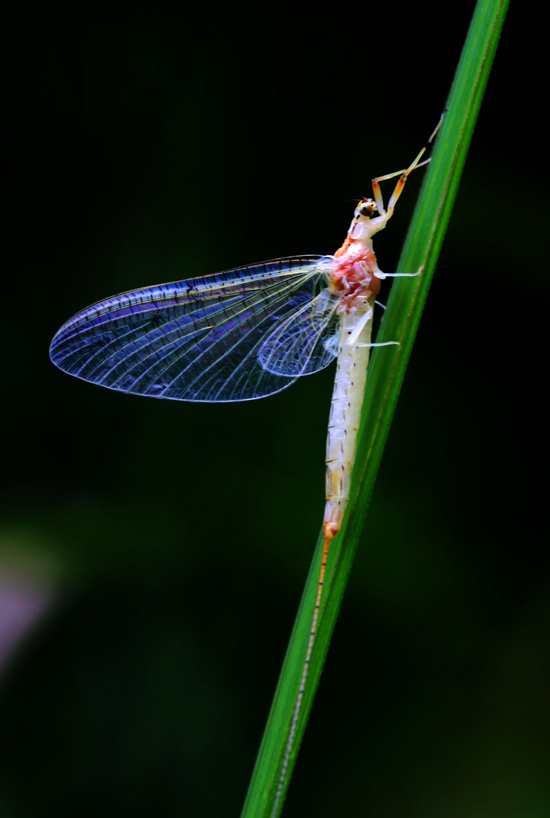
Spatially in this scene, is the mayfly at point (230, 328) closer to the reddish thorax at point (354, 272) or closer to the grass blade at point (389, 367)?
the reddish thorax at point (354, 272)

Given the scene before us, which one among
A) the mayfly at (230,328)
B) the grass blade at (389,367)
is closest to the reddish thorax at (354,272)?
the mayfly at (230,328)

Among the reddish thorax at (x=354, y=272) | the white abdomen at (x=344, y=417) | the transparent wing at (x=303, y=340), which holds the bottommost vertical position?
the white abdomen at (x=344, y=417)

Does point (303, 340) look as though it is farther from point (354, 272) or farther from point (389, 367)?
point (389, 367)

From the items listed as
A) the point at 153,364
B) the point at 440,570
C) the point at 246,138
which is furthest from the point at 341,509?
the point at 246,138

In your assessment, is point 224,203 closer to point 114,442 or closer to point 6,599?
point 114,442

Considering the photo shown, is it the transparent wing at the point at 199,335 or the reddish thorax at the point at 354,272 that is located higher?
the reddish thorax at the point at 354,272

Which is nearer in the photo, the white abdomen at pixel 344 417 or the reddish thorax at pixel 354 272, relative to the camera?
the white abdomen at pixel 344 417

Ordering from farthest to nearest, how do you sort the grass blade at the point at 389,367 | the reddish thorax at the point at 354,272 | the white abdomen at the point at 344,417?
the reddish thorax at the point at 354,272 → the white abdomen at the point at 344,417 → the grass blade at the point at 389,367

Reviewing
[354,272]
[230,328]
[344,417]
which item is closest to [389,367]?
[344,417]

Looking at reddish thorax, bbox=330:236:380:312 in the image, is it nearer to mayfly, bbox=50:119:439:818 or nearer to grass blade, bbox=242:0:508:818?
mayfly, bbox=50:119:439:818
